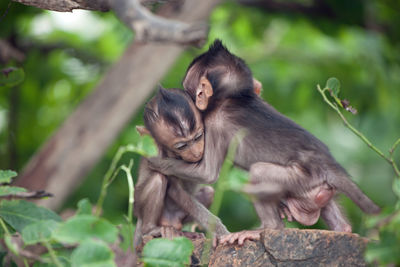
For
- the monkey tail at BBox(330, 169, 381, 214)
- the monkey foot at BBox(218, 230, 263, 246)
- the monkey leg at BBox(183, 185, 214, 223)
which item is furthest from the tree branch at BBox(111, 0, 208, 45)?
the monkey leg at BBox(183, 185, 214, 223)

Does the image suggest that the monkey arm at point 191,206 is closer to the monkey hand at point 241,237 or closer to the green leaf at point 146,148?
the monkey hand at point 241,237

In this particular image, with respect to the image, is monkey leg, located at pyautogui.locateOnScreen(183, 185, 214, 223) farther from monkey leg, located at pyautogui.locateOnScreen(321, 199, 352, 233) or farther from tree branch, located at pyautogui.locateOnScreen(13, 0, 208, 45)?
tree branch, located at pyautogui.locateOnScreen(13, 0, 208, 45)

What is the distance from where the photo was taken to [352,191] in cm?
263

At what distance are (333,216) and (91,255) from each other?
1.52 metres

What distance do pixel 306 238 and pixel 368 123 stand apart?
4726 mm

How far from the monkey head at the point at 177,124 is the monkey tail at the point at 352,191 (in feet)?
2.18

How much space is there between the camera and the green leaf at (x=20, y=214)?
2.22 metres

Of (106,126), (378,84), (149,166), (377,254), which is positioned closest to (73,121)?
(106,126)

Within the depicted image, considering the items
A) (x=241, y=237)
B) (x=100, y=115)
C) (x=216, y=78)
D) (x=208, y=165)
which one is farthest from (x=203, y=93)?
(x=100, y=115)

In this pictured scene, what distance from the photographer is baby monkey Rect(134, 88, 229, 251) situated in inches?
115

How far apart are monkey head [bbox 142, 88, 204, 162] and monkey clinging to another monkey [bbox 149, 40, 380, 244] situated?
5cm

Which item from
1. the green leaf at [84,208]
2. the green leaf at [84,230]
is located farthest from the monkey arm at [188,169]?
the green leaf at [84,230]

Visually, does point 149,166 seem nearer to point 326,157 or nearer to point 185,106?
Result: point 185,106

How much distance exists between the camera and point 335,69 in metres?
5.84
